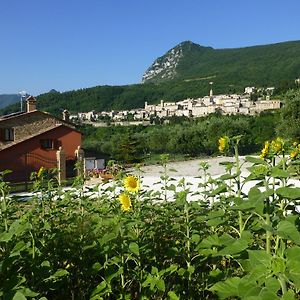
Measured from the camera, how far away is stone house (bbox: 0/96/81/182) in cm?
2116

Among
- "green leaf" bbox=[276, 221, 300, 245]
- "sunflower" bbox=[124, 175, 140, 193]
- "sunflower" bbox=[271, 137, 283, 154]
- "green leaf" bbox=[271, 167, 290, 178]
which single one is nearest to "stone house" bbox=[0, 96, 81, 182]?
"sunflower" bbox=[124, 175, 140, 193]

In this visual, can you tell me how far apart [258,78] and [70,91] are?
200 ft

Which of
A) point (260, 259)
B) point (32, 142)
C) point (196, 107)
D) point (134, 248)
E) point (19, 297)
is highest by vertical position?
point (196, 107)

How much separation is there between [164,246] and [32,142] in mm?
19795

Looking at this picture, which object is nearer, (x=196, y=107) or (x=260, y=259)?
(x=260, y=259)

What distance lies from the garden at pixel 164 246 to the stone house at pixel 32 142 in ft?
59.3

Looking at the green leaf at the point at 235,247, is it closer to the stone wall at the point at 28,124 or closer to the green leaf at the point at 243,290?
the green leaf at the point at 243,290

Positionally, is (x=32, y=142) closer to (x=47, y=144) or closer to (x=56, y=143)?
(x=47, y=144)

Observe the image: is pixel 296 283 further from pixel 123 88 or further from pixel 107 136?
pixel 123 88

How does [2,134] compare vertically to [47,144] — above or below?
above

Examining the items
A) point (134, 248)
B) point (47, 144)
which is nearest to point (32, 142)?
point (47, 144)

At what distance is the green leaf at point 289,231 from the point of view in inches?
54.9

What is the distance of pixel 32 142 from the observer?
22.0m

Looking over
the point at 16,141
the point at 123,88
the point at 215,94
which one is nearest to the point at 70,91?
the point at 123,88
